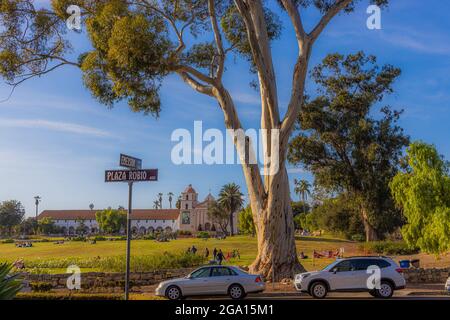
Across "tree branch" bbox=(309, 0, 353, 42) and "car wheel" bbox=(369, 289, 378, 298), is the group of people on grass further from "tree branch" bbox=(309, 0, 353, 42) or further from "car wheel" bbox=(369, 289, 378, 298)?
"tree branch" bbox=(309, 0, 353, 42)

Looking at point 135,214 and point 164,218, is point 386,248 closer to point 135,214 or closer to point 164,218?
point 164,218

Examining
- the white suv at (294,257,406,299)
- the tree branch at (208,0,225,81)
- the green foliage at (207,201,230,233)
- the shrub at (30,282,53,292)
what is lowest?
the shrub at (30,282,53,292)

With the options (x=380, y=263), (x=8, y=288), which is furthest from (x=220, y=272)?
(x=8, y=288)

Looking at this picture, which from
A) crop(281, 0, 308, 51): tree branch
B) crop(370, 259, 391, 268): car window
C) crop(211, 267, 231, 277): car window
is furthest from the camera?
crop(281, 0, 308, 51): tree branch

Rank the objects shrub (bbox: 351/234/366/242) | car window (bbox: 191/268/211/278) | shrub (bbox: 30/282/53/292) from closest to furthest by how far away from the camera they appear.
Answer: car window (bbox: 191/268/211/278)
shrub (bbox: 30/282/53/292)
shrub (bbox: 351/234/366/242)

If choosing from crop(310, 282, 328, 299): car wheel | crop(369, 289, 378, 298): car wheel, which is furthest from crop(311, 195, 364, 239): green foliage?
crop(310, 282, 328, 299): car wheel

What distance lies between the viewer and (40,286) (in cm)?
1962

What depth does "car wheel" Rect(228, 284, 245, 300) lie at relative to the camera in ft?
49.9

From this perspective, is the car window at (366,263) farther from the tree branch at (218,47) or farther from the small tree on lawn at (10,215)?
the small tree on lawn at (10,215)

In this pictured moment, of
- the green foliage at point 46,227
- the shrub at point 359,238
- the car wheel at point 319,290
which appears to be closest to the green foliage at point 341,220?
the shrub at point 359,238

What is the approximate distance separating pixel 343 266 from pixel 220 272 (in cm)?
439

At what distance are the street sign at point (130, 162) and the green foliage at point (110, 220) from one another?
12147 cm

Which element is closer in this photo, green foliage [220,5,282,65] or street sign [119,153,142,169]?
street sign [119,153,142,169]
